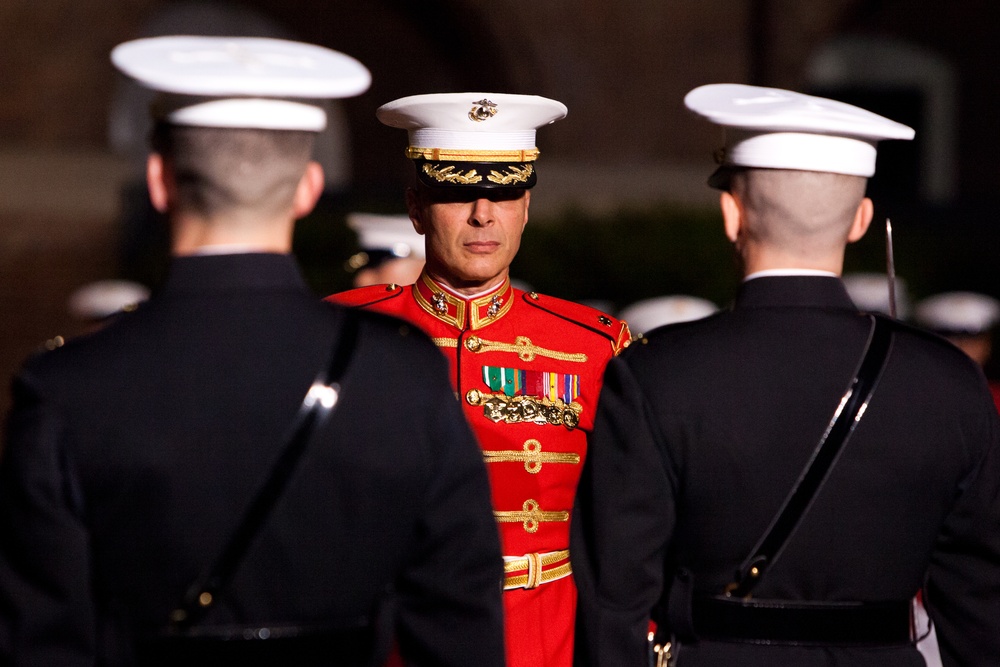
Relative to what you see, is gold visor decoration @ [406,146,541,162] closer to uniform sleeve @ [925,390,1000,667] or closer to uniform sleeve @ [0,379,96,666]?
uniform sleeve @ [925,390,1000,667]

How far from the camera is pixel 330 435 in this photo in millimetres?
2316

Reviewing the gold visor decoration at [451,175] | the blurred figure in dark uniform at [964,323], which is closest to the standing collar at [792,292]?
the gold visor decoration at [451,175]

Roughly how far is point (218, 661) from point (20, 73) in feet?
31.5

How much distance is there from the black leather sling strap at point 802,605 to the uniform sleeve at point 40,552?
126cm

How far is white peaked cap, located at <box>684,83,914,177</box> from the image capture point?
2.83 m

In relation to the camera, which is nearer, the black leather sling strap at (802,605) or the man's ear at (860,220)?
the black leather sling strap at (802,605)

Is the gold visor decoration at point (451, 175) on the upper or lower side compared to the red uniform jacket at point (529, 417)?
upper

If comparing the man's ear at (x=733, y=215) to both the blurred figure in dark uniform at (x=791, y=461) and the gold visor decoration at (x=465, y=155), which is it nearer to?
the blurred figure in dark uniform at (x=791, y=461)

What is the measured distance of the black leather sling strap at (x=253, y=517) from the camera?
2.27 metres

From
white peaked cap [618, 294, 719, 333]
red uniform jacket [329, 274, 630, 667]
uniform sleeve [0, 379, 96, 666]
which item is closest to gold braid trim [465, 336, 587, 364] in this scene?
red uniform jacket [329, 274, 630, 667]

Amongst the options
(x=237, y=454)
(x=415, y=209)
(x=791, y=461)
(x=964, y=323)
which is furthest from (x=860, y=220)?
(x=964, y=323)

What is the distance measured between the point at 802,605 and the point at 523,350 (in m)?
1.25

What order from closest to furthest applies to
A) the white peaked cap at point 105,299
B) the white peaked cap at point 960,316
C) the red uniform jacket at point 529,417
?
1. the red uniform jacket at point 529,417
2. the white peaked cap at point 960,316
3. the white peaked cap at point 105,299

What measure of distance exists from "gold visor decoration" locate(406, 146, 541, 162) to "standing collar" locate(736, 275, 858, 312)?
3.48 feet
